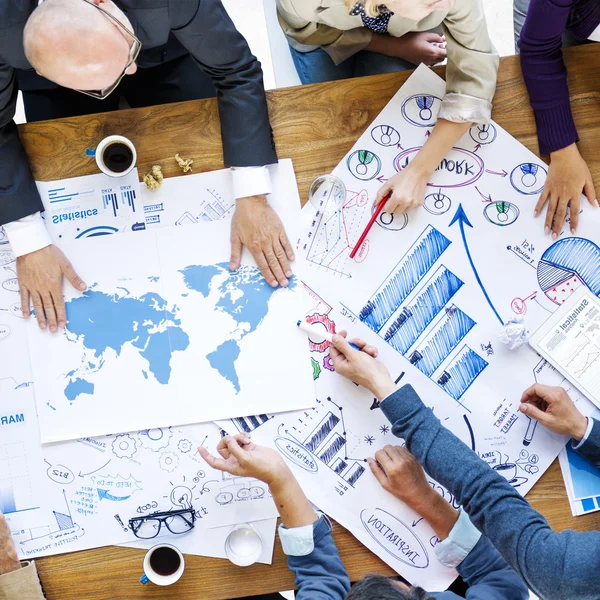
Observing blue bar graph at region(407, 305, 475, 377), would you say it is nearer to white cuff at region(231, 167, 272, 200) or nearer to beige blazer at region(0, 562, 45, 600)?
white cuff at region(231, 167, 272, 200)

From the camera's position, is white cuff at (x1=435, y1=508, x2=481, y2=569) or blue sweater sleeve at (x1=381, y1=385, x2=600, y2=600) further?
white cuff at (x1=435, y1=508, x2=481, y2=569)

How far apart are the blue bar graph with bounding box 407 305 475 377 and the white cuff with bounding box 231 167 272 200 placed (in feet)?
1.47

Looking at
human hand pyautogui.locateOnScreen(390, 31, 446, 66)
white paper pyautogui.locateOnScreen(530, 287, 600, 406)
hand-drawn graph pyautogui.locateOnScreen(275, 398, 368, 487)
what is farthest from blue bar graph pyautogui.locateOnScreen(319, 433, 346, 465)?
human hand pyautogui.locateOnScreen(390, 31, 446, 66)

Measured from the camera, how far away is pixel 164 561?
1.23 metres

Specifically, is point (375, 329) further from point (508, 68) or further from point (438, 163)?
point (508, 68)

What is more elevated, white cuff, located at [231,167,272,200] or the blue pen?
white cuff, located at [231,167,272,200]

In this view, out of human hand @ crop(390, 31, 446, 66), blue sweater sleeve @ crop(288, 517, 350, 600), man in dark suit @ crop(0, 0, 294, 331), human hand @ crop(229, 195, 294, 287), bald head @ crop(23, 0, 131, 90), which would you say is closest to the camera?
bald head @ crop(23, 0, 131, 90)

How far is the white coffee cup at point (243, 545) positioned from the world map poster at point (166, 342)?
0.23 metres

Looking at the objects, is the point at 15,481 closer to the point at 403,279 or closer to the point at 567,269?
the point at 403,279

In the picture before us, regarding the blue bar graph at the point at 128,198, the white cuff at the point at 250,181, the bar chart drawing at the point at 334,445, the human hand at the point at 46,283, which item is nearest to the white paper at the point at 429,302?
the bar chart drawing at the point at 334,445

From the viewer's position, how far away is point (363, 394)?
1.30 metres

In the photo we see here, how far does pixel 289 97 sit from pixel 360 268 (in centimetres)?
39

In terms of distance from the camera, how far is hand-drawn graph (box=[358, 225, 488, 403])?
1.30 metres

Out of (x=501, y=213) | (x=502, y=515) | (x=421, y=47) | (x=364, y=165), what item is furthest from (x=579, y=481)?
(x=421, y=47)
